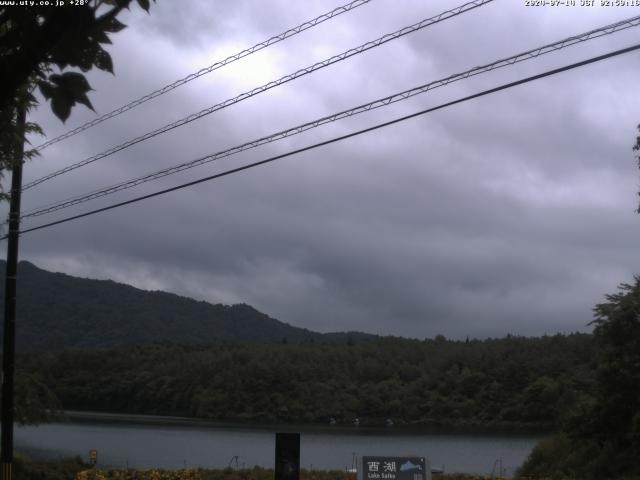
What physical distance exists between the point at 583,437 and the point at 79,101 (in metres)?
22.4

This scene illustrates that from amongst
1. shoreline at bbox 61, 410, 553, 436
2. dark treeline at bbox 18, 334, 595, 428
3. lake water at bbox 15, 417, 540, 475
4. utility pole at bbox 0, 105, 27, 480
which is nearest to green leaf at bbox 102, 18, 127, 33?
utility pole at bbox 0, 105, 27, 480

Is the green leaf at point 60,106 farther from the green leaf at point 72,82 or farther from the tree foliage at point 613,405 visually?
the tree foliage at point 613,405

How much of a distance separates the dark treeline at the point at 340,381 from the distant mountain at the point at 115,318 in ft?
81.9

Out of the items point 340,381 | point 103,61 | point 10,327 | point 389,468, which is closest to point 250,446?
point 340,381

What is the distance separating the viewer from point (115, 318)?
136m

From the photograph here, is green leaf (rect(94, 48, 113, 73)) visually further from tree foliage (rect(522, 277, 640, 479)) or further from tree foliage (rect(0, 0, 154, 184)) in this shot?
tree foliage (rect(522, 277, 640, 479))

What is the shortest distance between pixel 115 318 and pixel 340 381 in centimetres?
8255

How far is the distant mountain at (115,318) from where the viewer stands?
109 m

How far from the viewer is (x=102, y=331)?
12688cm

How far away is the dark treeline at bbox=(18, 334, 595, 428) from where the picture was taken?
2005 inches

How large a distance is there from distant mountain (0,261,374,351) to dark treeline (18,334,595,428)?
2497 centimetres

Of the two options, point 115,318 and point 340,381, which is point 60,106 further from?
point 115,318

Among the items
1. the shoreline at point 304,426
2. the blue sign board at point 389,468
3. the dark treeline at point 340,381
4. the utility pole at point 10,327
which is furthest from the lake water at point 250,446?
the blue sign board at point 389,468

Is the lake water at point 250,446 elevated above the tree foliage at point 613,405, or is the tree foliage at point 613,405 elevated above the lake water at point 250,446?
the tree foliage at point 613,405
